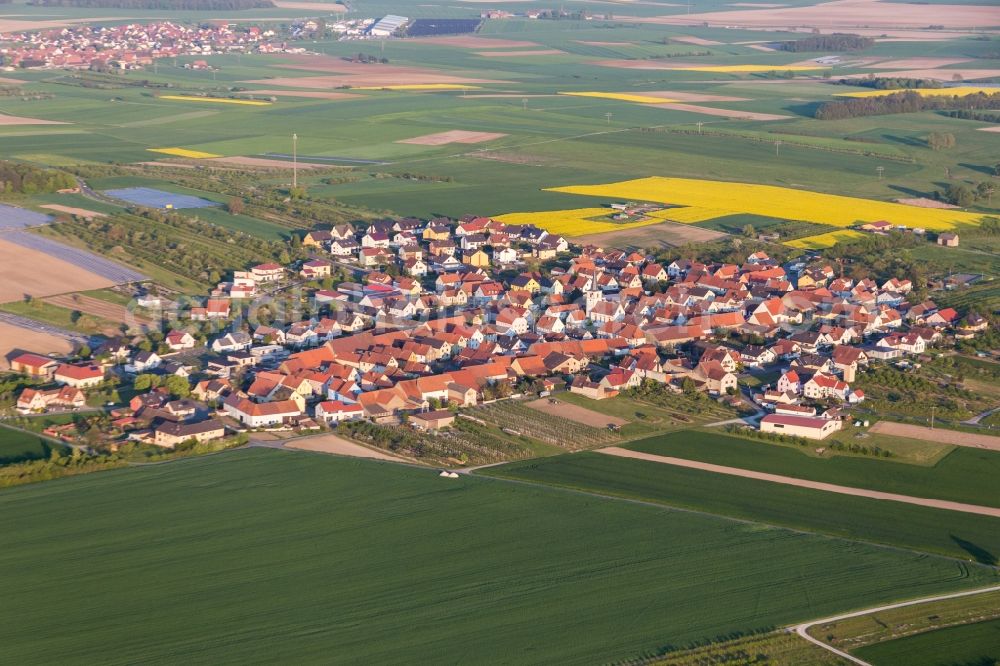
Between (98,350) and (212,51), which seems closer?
(98,350)

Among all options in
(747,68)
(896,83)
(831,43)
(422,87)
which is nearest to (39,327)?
(422,87)

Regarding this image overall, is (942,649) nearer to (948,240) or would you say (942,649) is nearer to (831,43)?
(948,240)

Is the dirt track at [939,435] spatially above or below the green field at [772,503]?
below

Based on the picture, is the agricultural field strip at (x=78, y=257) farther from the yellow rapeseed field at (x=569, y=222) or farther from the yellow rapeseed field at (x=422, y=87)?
the yellow rapeseed field at (x=422, y=87)

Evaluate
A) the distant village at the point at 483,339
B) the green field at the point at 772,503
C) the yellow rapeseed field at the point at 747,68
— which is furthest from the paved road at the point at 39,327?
the yellow rapeseed field at the point at 747,68

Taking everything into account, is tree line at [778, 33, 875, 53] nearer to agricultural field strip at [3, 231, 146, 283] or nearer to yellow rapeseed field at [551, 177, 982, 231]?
yellow rapeseed field at [551, 177, 982, 231]

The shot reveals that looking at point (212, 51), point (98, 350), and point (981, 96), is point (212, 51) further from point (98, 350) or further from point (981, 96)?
point (98, 350)

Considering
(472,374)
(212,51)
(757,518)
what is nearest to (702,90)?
(212,51)
